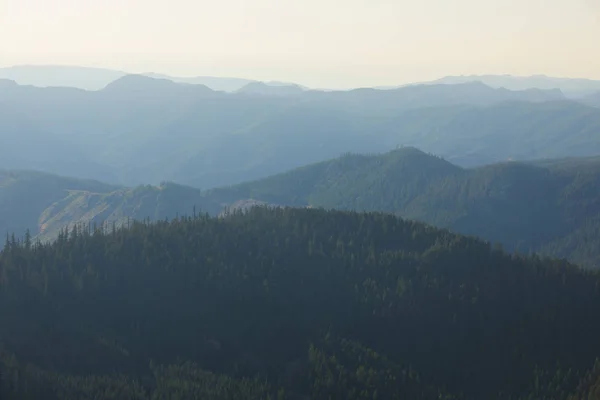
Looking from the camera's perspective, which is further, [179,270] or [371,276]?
[371,276]

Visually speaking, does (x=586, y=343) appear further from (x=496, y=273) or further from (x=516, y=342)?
(x=496, y=273)

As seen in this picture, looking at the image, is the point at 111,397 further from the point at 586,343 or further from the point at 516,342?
the point at 586,343

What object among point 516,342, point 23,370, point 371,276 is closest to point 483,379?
point 516,342

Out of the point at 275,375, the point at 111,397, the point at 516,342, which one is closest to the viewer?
the point at 111,397

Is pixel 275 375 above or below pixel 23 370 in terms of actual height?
below

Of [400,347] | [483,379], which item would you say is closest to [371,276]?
[400,347]

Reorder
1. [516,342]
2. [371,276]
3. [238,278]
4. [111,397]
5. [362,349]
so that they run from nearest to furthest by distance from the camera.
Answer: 1. [111,397]
2. [362,349]
3. [516,342]
4. [238,278]
5. [371,276]
